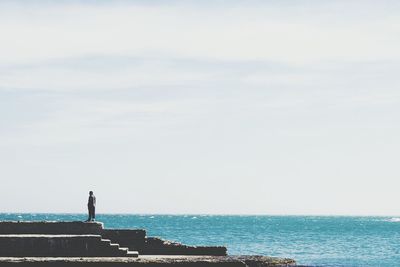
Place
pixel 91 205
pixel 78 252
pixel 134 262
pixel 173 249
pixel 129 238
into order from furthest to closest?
pixel 91 205 → pixel 129 238 → pixel 173 249 → pixel 78 252 → pixel 134 262

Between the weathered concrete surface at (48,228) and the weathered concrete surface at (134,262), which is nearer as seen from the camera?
the weathered concrete surface at (134,262)

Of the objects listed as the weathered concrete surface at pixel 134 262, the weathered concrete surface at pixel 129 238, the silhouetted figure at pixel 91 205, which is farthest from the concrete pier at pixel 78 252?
the silhouetted figure at pixel 91 205

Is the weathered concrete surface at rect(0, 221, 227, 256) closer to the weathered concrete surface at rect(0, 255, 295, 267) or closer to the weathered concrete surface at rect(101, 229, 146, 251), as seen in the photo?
the weathered concrete surface at rect(101, 229, 146, 251)

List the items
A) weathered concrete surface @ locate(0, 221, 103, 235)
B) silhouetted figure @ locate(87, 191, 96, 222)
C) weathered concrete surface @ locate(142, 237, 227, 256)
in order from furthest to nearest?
silhouetted figure @ locate(87, 191, 96, 222), weathered concrete surface @ locate(0, 221, 103, 235), weathered concrete surface @ locate(142, 237, 227, 256)

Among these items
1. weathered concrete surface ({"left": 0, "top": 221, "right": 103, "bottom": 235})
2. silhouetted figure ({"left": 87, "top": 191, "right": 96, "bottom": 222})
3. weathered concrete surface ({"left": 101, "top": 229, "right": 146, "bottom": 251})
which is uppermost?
silhouetted figure ({"left": 87, "top": 191, "right": 96, "bottom": 222})

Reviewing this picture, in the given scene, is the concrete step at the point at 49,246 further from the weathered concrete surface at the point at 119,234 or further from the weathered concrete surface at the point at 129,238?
the weathered concrete surface at the point at 129,238

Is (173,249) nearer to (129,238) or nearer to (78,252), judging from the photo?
(129,238)

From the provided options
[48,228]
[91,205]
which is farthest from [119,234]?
[48,228]

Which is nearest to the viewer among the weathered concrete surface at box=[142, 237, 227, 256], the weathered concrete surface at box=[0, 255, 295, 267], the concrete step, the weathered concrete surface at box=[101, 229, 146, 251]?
the weathered concrete surface at box=[0, 255, 295, 267]

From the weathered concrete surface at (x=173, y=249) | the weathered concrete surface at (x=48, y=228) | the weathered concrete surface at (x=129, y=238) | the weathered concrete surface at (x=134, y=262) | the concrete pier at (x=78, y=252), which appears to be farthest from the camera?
the weathered concrete surface at (x=129, y=238)

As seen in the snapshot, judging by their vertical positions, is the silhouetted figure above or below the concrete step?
above

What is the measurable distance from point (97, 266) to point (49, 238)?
2.78 meters

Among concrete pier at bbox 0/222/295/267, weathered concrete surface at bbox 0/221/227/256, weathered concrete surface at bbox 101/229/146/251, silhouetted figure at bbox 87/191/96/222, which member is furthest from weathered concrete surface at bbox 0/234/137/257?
silhouetted figure at bbox 87/191/96/222

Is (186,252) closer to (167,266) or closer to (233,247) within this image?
(167,266)
